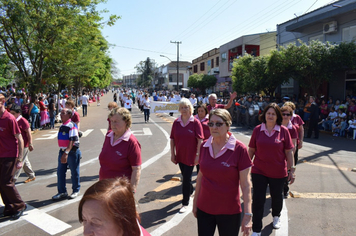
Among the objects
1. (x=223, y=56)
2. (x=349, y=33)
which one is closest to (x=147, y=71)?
(x=223, y=56)

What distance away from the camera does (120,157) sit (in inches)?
143

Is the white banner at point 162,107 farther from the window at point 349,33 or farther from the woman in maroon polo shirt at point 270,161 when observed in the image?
the woman in maroon polo shirt at point 270,161

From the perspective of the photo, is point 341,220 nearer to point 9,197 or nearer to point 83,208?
point 83,208

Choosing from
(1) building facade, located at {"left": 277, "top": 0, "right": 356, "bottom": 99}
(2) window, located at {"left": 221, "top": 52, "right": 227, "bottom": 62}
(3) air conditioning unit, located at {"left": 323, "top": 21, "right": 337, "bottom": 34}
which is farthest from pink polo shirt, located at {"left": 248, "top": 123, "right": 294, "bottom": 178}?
(2) window, located at {"left": 221, "top": 52, "right": 227, "bottom": 62}

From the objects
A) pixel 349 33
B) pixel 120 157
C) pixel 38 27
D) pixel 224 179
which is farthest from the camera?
pixel 349 33

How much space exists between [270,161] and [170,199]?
240cm

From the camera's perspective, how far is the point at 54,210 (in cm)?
524

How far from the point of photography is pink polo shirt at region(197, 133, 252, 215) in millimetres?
3002

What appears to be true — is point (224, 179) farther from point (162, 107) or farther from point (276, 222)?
point (162, 107)

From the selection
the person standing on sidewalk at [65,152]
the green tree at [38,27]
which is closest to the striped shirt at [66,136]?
the person standing on sidewalk at [65,152]

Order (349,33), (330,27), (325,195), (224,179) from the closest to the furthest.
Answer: (224,179)
(325,195)
(349,33)
(330,27)

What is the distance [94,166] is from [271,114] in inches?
226

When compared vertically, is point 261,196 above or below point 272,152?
below

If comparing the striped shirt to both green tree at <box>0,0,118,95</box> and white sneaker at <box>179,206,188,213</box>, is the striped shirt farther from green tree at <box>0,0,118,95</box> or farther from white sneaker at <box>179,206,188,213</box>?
green tree at <box>0,0,118,95</box>
